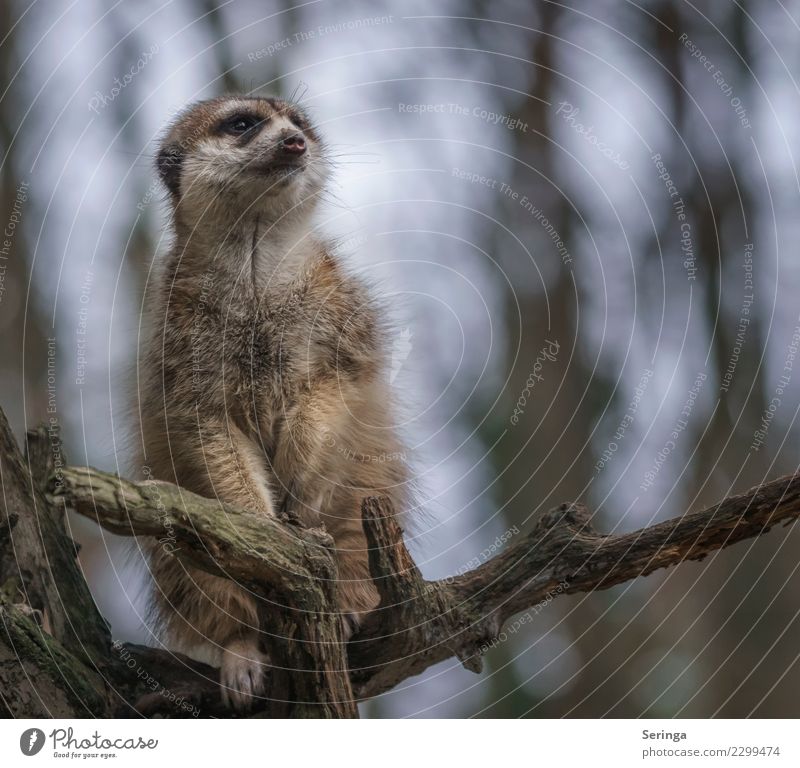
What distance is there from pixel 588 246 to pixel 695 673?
7.81 feet

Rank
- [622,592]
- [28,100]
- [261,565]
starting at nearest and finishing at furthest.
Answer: [261,565], [28,100], [622,592]

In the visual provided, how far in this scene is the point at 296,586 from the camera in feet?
A: 9.71

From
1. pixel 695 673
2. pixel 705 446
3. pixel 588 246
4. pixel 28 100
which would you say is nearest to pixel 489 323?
pixel 588 246

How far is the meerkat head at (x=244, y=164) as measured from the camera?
3986mm

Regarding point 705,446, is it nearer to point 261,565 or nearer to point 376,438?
point 376,438

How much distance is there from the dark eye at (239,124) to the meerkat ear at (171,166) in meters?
0.25

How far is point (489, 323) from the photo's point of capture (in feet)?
16.5

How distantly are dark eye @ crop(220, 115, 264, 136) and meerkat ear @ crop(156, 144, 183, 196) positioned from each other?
10.0 inches

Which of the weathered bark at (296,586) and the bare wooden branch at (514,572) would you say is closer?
the weathered bark at (296,586)

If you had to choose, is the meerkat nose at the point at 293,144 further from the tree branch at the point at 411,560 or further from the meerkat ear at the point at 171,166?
the tree branch at the point at 411,560

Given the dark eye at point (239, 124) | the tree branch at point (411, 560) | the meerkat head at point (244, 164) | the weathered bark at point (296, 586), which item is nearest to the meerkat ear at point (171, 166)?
the meerkat head at point (244, 164)
